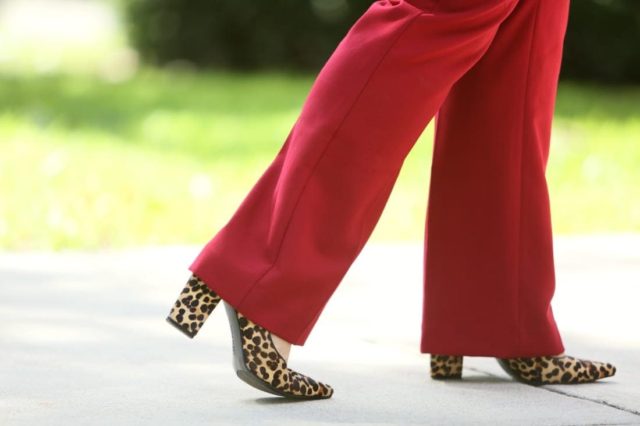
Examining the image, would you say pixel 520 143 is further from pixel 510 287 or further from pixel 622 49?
pixel 622 49

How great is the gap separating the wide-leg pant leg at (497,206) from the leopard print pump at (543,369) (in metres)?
0.04

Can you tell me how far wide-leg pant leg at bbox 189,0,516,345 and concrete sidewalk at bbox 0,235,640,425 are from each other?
0.75ft

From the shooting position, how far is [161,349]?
10.0ft

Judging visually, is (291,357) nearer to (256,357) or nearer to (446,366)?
(446,366)

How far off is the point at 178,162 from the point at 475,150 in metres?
4.21

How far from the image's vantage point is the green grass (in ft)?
16.3

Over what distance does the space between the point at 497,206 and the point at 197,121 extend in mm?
6118

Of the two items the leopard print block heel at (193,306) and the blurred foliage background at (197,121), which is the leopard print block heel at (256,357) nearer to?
the leopard print block heel at (193,306)

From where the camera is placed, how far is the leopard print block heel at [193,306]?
7.93 feet

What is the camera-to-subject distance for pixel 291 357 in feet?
9.71

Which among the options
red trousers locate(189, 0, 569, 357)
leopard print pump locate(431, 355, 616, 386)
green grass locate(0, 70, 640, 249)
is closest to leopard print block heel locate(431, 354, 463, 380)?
leopard print pump locate(431, 355, 616, 386)

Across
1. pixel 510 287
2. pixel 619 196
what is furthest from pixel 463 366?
pixel 619 196

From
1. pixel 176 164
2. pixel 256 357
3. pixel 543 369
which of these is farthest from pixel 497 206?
pixel 176 164

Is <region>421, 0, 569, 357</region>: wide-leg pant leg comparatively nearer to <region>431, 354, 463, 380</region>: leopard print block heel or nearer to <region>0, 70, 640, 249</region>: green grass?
<region>431, 354, 463, 380</region>: leopard print block heel
